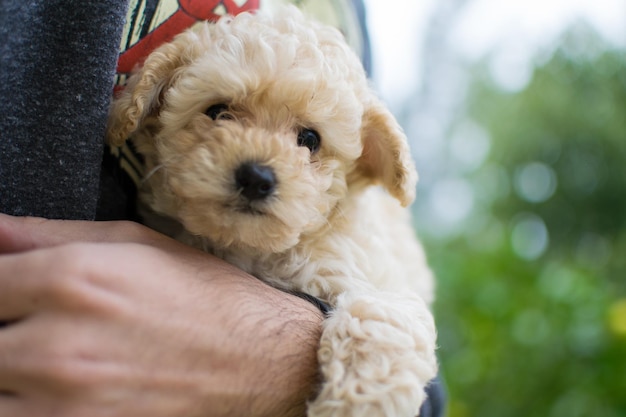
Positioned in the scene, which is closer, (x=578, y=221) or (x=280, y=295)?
(x=280, y=295)

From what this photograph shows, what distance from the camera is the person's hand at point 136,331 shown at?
4.07 feet

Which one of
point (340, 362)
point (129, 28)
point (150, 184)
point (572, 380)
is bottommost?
point (572, 380)

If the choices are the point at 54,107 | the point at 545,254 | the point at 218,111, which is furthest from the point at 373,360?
the point at 545,254

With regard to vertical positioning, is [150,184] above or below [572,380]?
above

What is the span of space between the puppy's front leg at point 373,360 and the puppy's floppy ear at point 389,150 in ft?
1.80

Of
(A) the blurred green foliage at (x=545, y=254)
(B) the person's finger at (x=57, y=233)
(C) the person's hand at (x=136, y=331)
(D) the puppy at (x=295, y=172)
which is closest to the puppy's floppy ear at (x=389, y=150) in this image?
(D) the puppy at (x=295, y=172)

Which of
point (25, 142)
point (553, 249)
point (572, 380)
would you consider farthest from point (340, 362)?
point (553, 249)

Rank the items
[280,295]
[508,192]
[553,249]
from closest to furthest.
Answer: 1. [280,295]
2. [553,249]
3. [508,192]

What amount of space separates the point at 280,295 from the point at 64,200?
654 mm

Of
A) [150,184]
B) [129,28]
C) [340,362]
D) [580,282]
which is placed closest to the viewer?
[340,362]

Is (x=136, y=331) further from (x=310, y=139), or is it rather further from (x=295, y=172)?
(x=310, y=139)

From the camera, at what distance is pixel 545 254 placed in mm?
5930

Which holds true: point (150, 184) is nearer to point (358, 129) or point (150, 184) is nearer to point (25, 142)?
point (25, 142)

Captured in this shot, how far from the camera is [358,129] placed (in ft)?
6.89
